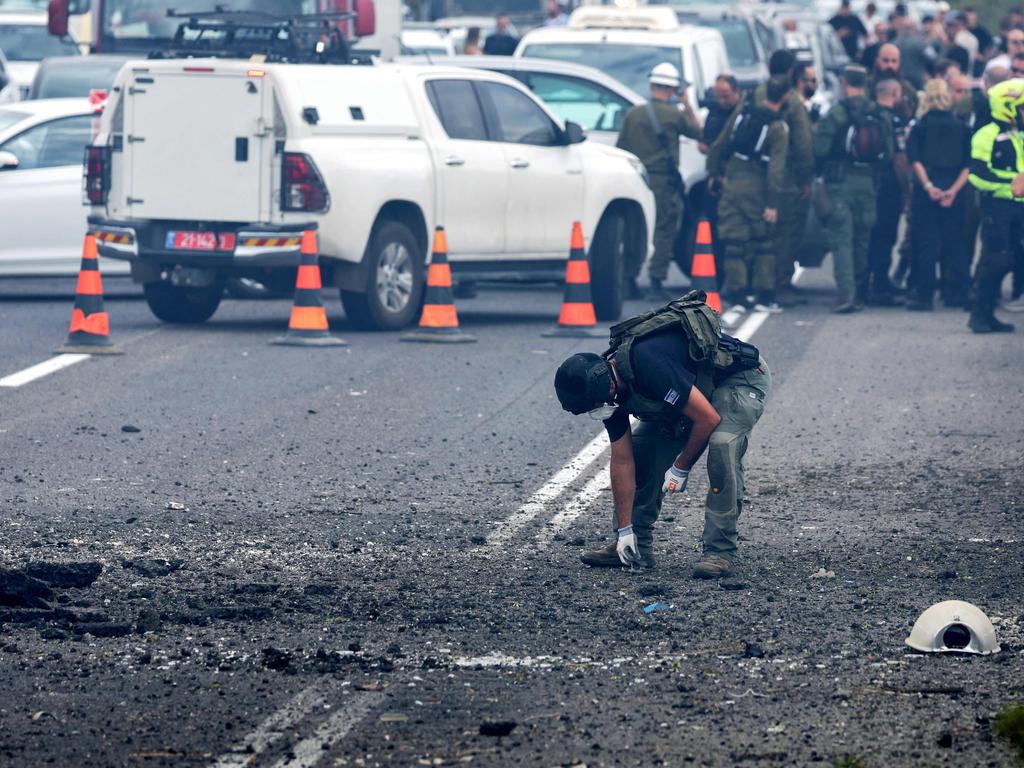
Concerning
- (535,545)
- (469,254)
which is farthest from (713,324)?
(469,254)

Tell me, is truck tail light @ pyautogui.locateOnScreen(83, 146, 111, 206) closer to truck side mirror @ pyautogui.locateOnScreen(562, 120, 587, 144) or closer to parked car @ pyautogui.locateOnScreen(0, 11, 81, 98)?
truck side mirror @ pyautogui.locateOnScreen(562, 120, 587, 144)

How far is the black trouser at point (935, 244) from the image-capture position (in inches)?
663

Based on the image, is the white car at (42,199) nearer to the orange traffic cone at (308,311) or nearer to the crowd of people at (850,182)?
the orange traffic cone at (308,311)

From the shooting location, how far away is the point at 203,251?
47.8 feet

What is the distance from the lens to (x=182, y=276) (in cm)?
1473

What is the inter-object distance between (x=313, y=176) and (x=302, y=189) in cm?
12

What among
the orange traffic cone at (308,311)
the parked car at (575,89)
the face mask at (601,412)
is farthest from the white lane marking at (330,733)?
the parked car at (575,89)

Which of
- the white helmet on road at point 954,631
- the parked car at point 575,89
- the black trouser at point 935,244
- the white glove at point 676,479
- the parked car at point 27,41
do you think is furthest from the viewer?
the parked car at point 27,41

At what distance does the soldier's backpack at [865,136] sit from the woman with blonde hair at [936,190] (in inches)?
13.8

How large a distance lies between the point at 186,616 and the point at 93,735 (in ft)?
4.36

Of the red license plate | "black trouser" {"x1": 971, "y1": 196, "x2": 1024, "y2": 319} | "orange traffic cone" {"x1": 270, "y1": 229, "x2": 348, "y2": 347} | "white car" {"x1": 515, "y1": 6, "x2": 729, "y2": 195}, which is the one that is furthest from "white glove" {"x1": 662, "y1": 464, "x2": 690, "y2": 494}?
"white car" {"x1": 515, "y1": 6, "x2": 729, "y2": 195}

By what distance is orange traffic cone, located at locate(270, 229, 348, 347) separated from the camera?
14125mm

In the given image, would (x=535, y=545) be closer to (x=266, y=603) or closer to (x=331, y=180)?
(x=266, y=603)

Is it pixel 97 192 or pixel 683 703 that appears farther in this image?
pixel 97 192
